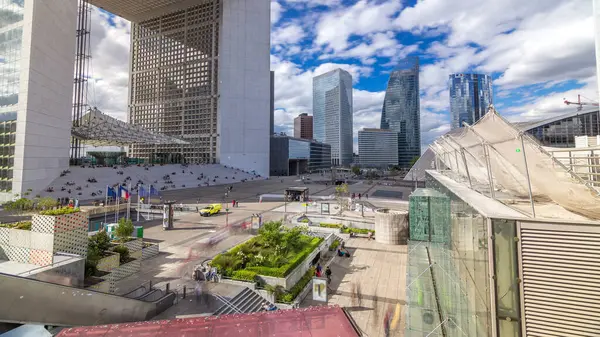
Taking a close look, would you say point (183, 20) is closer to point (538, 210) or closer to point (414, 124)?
point (538, 210)

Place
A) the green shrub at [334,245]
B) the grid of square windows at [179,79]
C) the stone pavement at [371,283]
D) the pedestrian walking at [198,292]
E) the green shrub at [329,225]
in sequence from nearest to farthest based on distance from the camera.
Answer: the stone pavement at [371,283], the pedestrian walking at [198,292], the green shrub at [334,245], the green shrub at [329,225], the grid of square windows at [179,79]

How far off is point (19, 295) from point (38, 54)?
41.7 metres

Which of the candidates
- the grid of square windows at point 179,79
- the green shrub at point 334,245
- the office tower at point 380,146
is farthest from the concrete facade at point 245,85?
the office tower at point 380,146

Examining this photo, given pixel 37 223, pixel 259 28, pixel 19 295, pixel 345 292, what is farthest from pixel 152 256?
pixel 259 28

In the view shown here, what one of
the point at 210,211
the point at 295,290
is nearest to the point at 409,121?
the point at 210,211

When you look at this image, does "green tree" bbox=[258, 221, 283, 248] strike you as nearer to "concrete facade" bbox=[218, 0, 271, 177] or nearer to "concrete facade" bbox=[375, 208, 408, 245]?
"concrete facade" bbox=[375, 208, 408, 245]

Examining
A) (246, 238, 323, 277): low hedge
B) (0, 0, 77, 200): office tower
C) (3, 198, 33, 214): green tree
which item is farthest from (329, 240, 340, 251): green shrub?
(0, 0, 77, 200): office tower

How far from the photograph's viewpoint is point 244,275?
1388 centimetres

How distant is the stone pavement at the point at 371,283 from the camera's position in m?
11.5

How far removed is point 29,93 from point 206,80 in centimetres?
5468

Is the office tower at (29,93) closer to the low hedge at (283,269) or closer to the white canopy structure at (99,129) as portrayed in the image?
the white canopy structure at (99,129)

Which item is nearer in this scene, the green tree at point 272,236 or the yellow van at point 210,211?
the green tree at point 272,236

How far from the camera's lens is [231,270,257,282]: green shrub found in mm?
13755

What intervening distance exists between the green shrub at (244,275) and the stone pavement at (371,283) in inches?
107
